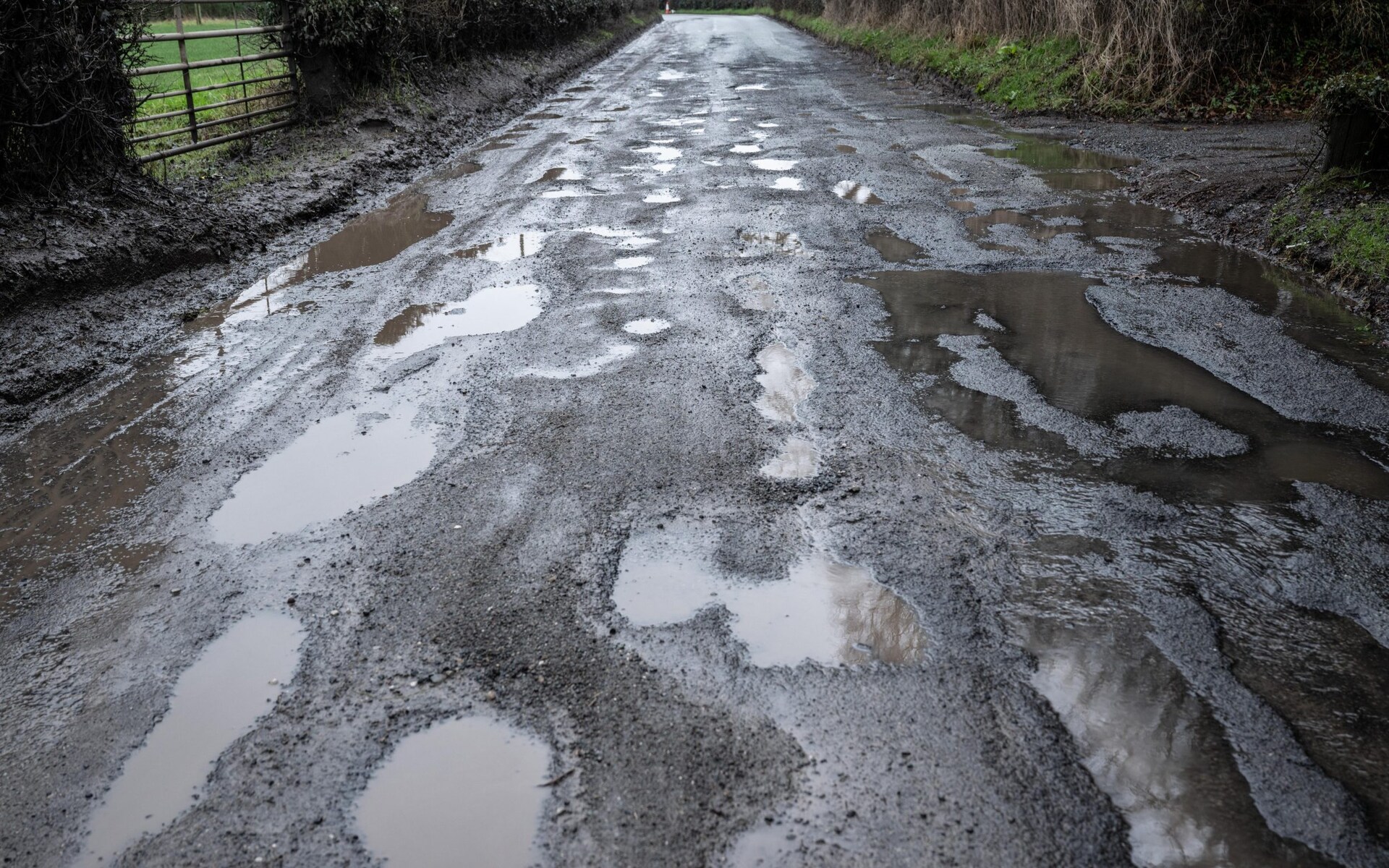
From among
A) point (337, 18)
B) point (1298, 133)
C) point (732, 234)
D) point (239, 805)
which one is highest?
point (337, 18)

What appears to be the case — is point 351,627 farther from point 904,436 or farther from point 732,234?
point 732,234

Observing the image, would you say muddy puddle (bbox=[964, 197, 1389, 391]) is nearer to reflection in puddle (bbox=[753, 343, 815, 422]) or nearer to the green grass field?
reflection in puddle (bbox=[753, 343, 815, 422])

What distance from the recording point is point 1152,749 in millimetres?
2369

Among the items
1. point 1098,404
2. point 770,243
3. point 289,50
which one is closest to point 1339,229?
point 1098,404

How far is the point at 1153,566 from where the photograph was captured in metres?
3.12

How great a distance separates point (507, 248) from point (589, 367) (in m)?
2.58

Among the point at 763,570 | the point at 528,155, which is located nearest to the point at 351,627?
the point at 763,570

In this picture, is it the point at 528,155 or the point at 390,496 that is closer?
the point at 390,496

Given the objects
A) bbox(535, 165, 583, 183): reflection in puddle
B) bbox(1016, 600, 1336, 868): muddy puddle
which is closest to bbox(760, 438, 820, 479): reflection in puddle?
bbox(1016, 600, 1336, 868): muddy puddle

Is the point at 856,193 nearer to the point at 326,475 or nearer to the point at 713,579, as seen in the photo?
the point at 326,475

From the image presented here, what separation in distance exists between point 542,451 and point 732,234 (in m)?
3.80

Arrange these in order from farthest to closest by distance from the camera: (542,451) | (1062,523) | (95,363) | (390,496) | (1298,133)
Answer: (1298,133) → (95,363) → (542,451) → (390,496) → (1062,523)

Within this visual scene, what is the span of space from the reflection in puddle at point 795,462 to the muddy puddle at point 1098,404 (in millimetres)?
733

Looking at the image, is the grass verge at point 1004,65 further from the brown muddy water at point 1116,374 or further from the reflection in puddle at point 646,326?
the reflection in puddle at point 646,326
